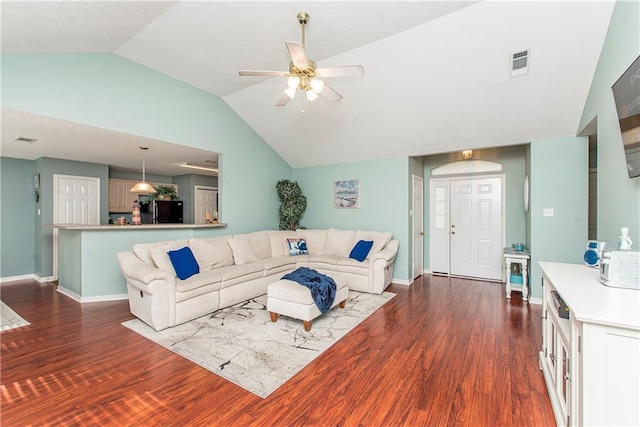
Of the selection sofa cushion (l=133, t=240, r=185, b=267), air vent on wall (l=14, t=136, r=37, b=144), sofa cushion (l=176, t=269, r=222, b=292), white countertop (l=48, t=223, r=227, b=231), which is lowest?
sofa cushion (l=176, t=269, r=222, b=292)

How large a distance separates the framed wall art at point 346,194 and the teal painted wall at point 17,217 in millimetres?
6147

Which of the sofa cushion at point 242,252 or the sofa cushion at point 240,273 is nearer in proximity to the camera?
the sofa cushion at point 240,273

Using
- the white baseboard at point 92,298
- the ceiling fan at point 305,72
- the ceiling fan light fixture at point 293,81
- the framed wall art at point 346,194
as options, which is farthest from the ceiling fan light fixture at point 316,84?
the white baseboard at point 92,298

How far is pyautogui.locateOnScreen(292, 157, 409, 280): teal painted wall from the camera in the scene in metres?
5.32

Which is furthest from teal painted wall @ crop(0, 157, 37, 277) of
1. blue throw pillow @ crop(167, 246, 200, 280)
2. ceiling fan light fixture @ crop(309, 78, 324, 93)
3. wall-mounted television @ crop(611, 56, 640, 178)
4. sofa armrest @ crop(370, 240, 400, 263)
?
wall-mounted television @ crop(611, 56, 640, 178)

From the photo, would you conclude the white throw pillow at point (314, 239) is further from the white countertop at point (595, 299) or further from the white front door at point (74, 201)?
the white front door at point (74, 201)

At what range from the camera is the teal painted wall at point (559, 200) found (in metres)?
3.87

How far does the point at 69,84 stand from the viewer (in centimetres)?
330

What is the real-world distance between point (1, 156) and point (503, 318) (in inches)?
352

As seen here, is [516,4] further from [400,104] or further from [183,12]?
[183,12]

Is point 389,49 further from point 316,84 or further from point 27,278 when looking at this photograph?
point 27,278

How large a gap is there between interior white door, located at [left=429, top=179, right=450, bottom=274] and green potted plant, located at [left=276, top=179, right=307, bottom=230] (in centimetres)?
286

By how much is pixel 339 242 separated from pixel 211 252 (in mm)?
2435

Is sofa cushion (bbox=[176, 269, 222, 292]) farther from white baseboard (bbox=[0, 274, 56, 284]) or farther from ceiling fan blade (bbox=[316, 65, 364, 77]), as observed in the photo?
white baseboard (bbox=[0, 274, 56, 284])
